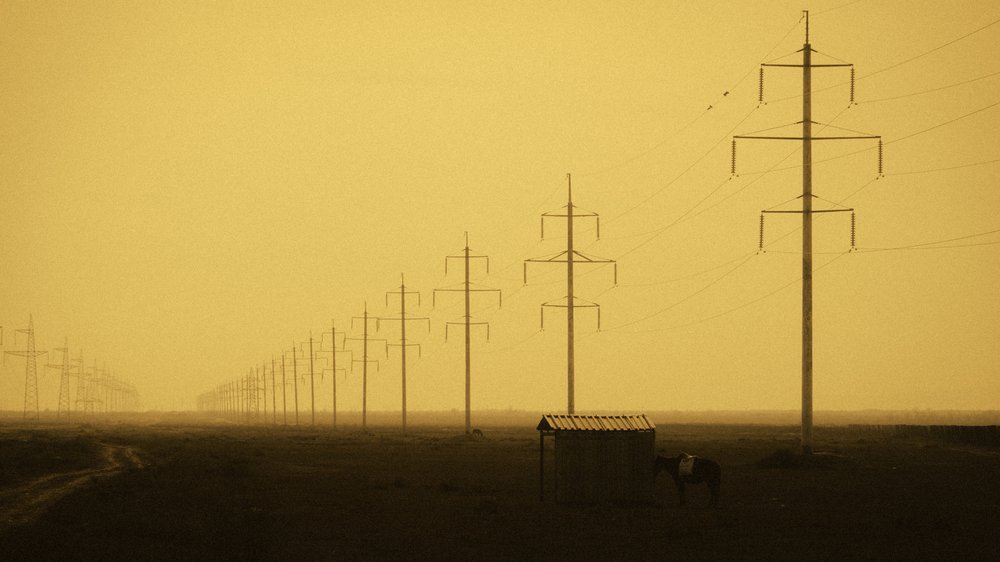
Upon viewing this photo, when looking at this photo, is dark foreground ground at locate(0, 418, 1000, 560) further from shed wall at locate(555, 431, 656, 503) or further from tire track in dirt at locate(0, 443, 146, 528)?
shed wall at locate(555, 431, 656, 503)

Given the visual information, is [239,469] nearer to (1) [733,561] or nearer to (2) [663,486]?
(2) [663,486]

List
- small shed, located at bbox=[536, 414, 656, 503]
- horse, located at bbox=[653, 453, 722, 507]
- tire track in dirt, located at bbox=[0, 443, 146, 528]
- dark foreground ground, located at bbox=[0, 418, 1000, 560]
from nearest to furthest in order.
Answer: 1. dark foreground ground, located at bbox=[0, 418, 1000, 560]
2. tire track in dirt, located at bbox=[0, 443, 146, 528]
3. horse, located at bbox=[653, 453, 722, 507]
4. small shed, located at bbox=[536, 414, 656, 503]

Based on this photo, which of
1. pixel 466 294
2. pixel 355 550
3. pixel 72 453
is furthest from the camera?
pixel 466 294

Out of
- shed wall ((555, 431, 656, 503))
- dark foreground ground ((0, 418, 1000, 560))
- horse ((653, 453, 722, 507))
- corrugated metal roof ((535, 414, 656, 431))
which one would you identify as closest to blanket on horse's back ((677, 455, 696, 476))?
horse ((653, 453, 722, 507))

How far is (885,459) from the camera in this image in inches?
2633

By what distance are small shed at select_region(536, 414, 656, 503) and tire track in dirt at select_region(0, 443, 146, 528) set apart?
582 inches

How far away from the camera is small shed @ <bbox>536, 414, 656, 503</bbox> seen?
38688mm

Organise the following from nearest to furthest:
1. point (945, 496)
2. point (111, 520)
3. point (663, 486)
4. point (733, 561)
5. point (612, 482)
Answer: point (733, 561)
point (111, 520)
point (612, 482)
point (945, 496)
point (663, 486)

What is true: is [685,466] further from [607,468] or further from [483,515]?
[483,515]

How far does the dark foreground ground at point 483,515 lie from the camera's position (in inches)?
1130

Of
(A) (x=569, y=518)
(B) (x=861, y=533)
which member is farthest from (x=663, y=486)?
(B) (x=861, y=533)

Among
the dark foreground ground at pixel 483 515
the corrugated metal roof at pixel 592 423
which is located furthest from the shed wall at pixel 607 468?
the dark foreground ground at pixel 483 515

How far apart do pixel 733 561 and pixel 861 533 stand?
5.98 meters

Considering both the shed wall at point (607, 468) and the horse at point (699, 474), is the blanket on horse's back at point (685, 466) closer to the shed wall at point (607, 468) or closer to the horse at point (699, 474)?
the horse at point (699, 474)
